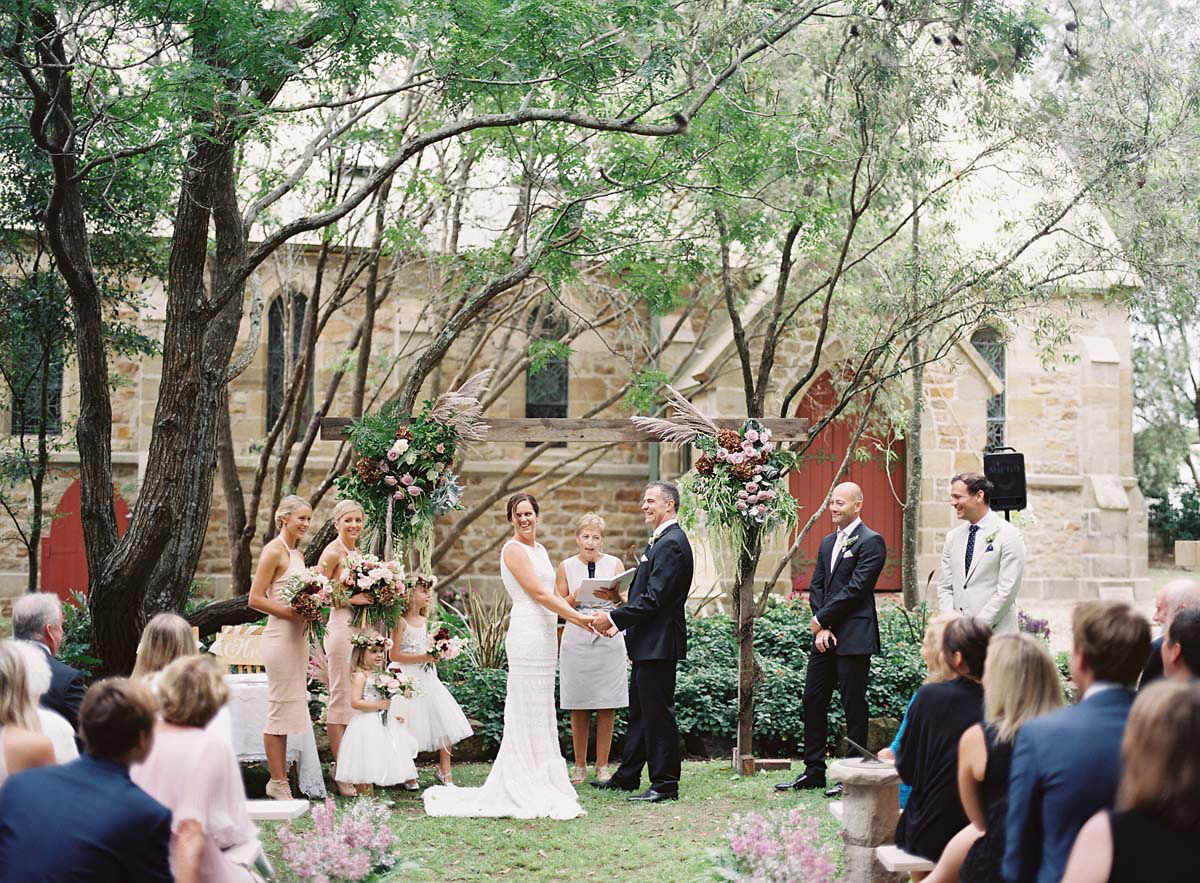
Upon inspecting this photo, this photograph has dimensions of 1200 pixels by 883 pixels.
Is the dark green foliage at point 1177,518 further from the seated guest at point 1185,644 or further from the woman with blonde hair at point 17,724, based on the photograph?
the woman with blonde hair at point 17,724

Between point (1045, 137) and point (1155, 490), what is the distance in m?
22.5

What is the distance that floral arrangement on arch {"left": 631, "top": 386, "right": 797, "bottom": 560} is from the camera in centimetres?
871

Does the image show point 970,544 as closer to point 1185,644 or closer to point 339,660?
point 1185,644

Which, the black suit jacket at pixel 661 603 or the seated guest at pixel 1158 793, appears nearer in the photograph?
the seated guest at pixel 1158 793

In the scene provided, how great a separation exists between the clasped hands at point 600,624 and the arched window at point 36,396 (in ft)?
23.8

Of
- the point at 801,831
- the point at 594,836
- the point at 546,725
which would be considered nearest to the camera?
the point at 801,831

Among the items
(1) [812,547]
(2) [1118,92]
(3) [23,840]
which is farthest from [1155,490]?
(3) [23,840]

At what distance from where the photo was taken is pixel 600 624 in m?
7.93

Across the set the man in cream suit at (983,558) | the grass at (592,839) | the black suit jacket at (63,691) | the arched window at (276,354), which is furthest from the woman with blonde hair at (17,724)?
the arched window at (276,354)

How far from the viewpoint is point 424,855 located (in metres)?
6.53

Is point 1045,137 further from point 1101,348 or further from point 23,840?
point 23,840

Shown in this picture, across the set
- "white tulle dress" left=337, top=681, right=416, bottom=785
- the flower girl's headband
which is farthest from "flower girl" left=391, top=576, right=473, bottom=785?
"white tulle dress" left=337, top=681, right=416, bottom=785

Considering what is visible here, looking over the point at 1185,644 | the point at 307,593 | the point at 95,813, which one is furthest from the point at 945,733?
the point at 307,593

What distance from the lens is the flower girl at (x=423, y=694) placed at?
26.7 feet
